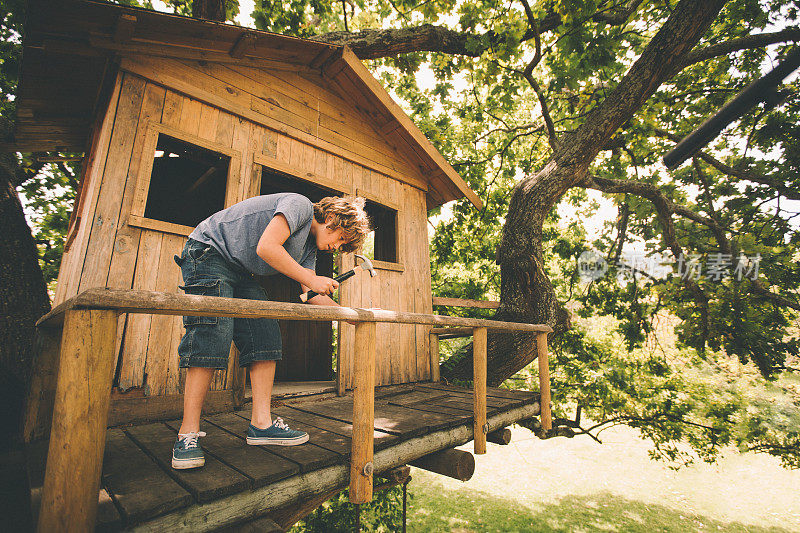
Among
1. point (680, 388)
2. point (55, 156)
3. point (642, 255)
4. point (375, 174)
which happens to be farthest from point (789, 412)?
point (55, 156)

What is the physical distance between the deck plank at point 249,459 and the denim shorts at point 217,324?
548 mm

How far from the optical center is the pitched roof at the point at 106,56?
10.4 ft

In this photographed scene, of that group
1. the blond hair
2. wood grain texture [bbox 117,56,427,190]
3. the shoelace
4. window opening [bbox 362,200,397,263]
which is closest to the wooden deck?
the shoelace

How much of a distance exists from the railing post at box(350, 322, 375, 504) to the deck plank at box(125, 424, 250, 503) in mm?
618

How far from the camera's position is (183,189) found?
727cm

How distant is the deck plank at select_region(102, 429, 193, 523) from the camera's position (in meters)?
1.56

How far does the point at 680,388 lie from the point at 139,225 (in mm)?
11692

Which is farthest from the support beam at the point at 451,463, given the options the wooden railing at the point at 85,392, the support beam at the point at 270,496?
the wooden railing at the point at 85,392

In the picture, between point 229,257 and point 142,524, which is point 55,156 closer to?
point 229,257

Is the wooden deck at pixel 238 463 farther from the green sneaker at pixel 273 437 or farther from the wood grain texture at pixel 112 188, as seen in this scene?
the wood grain texture at pixel 112 188

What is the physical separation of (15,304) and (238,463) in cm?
405

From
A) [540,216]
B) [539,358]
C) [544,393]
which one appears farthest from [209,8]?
[544,393]

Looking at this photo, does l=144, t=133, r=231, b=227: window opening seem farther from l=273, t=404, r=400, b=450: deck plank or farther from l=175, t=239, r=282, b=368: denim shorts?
l=273, t=404, r=400, b=450: deck plank

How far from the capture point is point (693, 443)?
28.5ft
